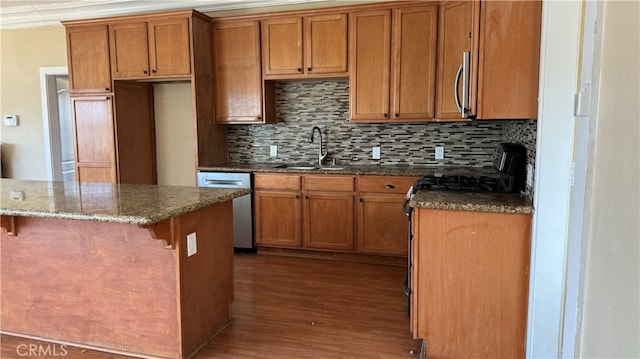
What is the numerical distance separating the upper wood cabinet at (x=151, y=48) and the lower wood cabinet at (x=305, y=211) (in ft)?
4.56

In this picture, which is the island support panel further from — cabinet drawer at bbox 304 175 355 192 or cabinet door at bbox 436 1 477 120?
cabinet door at bbox 436 1 477 120

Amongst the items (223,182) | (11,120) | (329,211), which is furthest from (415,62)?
(11,120)

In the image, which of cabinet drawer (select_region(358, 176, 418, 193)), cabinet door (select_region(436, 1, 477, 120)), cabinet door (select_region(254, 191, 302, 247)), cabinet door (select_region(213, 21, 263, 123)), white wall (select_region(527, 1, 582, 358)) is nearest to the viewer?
white wall (select_region(527, 1, 582, 358))

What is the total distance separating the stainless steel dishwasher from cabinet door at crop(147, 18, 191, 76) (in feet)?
3.42

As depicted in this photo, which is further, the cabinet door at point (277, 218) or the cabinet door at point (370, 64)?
the cabinet door at point (277, 218)

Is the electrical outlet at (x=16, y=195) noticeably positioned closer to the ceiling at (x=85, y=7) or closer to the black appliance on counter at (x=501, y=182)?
the black appliance on counter at (x=501, y=182)

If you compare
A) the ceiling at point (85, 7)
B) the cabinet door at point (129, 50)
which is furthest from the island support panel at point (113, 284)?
the ceiling at point (85, 7)

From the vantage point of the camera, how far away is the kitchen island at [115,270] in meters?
2.14

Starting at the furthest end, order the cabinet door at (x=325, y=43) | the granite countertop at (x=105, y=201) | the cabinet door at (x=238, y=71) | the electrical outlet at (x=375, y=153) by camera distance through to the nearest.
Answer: the electrical outlet at (x=375, y=153), the cabinet door at (x=238, y=71), the cabinet door at (x=325, y=43), the granite countertop at (x=105, y=201)

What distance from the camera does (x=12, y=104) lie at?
5.12 meters

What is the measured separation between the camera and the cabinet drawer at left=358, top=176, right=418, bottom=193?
3.63 meters

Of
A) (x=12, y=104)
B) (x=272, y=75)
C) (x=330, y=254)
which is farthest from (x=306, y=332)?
(x=12, y=104)

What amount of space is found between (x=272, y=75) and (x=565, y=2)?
278 cm

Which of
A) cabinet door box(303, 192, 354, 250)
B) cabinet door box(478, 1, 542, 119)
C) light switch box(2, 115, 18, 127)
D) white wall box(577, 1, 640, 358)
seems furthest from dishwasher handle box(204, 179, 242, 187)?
white wall box(577, 1, 640, 358)
